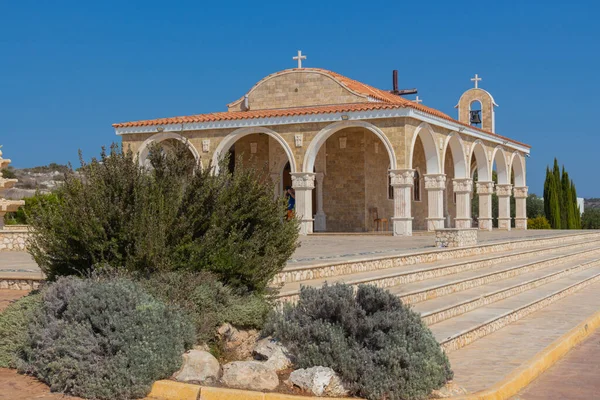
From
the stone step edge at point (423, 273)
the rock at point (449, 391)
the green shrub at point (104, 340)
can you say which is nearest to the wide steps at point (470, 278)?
the stone step edge at point (423, 273)

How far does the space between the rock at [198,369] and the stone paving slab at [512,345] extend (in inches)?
82.3

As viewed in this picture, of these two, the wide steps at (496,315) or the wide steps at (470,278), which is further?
the wide steps at (470,278)

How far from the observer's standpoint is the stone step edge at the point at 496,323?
8.06 metres

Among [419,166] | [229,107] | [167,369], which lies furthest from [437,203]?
[167,369]

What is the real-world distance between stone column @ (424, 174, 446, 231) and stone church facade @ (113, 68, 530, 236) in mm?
31

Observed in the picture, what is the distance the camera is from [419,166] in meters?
29.6

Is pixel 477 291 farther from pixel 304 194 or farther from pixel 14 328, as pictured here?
pixel 304 194

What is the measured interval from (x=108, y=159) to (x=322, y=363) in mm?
3144

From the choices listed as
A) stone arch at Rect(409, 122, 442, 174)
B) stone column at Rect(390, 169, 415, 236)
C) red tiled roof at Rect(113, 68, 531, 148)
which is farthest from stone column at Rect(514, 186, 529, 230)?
stone column at Rect(390, 169, 415, 236)

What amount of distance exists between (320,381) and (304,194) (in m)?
17.1

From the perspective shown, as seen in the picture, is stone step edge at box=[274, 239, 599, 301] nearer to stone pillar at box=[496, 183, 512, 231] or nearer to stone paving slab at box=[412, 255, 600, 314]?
stone paving slab at box=[412, 255, 600, 314]

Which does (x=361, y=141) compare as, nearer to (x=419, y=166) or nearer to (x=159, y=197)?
(x=419, y=166)

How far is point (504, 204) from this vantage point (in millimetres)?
31297

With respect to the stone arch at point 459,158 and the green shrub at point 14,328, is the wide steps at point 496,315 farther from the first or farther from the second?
the stone arch at point 459,158
